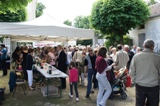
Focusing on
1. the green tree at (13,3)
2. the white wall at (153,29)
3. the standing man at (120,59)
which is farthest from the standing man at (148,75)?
the white wall at (153,29)

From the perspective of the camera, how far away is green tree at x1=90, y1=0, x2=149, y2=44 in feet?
56.5

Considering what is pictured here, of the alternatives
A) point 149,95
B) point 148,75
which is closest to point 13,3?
point 148,75

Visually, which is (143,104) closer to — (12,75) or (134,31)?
Result: (12,75)

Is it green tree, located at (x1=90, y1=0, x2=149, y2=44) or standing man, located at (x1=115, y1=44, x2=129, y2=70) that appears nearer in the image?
standing man, located at (x1=115, y1=44, x2=129, y2=70)

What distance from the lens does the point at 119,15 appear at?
17016 mm

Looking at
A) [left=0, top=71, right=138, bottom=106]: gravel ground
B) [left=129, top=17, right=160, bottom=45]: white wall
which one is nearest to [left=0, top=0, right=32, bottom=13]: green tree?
[left=0, top=71, right=138, bottom=106]: gravel ground

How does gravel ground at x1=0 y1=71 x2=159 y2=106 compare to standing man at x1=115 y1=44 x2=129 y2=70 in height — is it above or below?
below

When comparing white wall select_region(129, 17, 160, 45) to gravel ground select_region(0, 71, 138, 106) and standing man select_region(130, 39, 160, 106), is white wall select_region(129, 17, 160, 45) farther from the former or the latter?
standing man select_region(130, 39, 160, 106)

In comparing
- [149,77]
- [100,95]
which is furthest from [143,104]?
[100,95]

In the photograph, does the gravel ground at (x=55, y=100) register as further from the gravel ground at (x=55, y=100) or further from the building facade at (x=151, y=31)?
the building facade at (x=151, y=31)

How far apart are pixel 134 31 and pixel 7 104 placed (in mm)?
20660

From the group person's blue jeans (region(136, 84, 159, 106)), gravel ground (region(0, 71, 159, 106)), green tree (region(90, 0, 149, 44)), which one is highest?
green tree (region(90, 0, 149, 44))

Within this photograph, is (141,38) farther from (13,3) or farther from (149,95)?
(149,95)

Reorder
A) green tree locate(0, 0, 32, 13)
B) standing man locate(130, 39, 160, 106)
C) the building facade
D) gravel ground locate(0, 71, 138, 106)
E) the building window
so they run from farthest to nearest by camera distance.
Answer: the building window → the building facade → gravel ground locate(0, 71, 138, 106) → green tree locate(0, 0, 32, 13) → standing man locate(130, 39, 160, 106)
